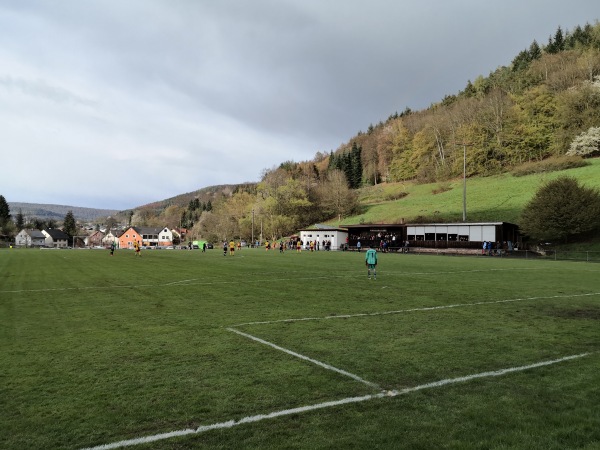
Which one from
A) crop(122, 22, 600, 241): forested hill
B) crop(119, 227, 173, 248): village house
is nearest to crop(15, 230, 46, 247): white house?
crop(119, 227, 173, 248): village house

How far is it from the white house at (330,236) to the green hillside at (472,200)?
9834 mm

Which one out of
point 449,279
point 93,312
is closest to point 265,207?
point 449,279

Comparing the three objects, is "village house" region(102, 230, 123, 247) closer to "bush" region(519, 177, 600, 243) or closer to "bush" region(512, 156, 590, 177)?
A: "bush" region(512, 156, 590, 177)

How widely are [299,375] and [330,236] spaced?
6103cm

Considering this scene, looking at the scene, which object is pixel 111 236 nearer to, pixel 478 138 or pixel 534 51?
pixel 478 138

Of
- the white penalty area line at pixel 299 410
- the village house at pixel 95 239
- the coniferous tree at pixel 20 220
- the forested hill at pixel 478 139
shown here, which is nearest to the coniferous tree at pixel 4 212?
the coniferous tree at pixel 20 220

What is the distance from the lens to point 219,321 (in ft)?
32.0

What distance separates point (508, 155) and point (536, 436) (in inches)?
3417

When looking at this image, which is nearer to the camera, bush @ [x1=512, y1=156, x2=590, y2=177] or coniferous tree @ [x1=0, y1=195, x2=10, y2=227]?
bush @ [x1=512, y1=156, x2=590, y2=177]

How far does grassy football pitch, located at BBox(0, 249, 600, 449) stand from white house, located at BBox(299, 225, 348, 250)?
53397 mm

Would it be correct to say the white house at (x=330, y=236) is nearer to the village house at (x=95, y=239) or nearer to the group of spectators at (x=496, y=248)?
the group of spectators at (x=496, y=248)

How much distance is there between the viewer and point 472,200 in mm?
66500

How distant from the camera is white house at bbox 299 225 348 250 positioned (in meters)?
65.9

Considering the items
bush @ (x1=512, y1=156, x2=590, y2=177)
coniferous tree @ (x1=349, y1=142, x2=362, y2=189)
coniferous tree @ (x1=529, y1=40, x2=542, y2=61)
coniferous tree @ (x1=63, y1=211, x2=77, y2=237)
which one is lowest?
coniferous tree @ (x1=63, y1=211, x2=77, y2=237)
